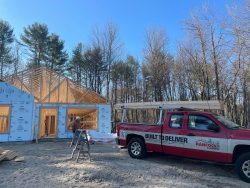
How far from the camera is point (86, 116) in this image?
21469mm

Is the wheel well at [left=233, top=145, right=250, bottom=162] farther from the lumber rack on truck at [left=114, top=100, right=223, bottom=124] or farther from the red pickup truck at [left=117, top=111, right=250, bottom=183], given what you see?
the lumber rack on truck at [left=114, top=100, right=223, bottom=124]

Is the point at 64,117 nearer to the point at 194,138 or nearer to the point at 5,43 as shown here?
the point at 194,138

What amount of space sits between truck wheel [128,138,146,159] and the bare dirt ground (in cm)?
30

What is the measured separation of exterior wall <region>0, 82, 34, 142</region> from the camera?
16.7 m

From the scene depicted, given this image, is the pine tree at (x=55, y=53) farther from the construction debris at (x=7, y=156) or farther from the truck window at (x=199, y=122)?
the truck window at (x=199, y=122)

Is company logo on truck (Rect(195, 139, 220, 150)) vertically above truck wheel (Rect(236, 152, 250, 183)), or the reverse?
company logo on truck (Rect(195, 139, 220, 150))

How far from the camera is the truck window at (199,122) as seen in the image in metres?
8.72

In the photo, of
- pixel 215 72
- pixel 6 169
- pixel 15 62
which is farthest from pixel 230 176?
pixel 15 62

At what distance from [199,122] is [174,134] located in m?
1.00

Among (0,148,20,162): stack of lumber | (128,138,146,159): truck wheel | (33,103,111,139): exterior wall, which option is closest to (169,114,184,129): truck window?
(128,138,146,159): truck wheel

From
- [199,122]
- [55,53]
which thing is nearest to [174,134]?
[199,122]

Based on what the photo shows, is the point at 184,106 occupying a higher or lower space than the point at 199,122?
higher

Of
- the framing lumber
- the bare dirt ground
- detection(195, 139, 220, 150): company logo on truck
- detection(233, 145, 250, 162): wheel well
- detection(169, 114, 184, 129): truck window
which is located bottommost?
the bare dirt ground

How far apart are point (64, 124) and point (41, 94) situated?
2665 millimetres
